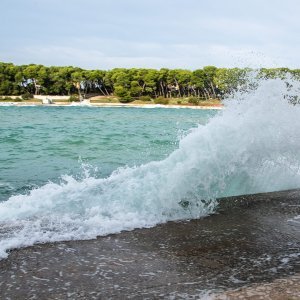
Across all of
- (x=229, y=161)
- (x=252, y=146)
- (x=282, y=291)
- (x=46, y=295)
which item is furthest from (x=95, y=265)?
(x=252, y=146)

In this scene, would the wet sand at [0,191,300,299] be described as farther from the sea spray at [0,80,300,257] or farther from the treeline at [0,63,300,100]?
the treeline at [0,63,300,100]

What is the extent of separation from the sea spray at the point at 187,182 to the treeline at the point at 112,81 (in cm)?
10164

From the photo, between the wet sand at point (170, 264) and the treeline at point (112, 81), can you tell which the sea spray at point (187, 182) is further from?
the treeline at point (112, 81)

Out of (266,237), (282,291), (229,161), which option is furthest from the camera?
(229,161)

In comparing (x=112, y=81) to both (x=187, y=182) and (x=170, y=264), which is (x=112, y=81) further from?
(x=170, y=264)

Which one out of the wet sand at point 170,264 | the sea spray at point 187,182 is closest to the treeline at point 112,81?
the sea spray at point 187,182

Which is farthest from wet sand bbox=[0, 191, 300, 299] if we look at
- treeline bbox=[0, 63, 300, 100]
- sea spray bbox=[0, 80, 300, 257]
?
treeline bbox=[0, 63, 300, 100]

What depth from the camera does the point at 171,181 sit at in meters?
7.02

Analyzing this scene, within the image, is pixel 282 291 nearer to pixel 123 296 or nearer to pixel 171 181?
pixel 123 296

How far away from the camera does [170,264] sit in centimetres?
427

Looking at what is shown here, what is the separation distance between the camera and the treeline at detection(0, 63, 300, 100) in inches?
4456

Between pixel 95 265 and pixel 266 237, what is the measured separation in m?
2.19

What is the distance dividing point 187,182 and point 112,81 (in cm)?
11424

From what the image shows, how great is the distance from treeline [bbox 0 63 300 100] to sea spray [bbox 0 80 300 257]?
102 meters
